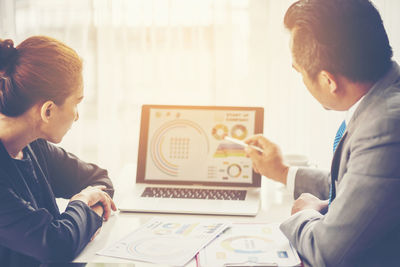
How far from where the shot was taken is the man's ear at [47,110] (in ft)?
3.62

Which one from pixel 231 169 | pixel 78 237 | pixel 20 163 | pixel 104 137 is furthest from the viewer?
pixel 104 137

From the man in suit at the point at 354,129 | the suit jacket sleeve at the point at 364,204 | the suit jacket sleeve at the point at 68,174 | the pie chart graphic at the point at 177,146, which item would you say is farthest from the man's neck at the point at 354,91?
the suit jacket sleeve at the point at 68,174

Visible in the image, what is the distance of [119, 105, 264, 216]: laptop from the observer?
4.94ft

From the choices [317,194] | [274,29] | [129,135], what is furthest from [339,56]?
[129,135]

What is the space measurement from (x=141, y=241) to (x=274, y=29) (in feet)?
5.95

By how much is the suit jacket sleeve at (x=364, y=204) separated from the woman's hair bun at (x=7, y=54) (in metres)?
0.77

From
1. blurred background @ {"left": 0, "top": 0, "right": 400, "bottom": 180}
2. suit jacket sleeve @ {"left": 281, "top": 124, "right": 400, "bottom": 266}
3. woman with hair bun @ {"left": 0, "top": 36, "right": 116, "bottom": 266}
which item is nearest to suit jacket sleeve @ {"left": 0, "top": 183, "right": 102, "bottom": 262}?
woman with hair bun @ {"left": 0, "top": 36, "right": 116, "bottom": 266}

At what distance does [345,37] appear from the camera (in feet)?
3.06

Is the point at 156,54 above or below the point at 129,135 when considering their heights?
above

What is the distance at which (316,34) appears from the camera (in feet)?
3.15

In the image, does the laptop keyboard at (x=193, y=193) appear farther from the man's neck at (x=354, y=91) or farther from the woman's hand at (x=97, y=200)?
the man's neck at (x=354, y=91)

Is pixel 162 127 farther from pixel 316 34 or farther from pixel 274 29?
pixel 274 29

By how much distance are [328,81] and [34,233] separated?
70 cm

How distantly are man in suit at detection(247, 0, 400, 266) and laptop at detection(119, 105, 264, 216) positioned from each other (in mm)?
459
